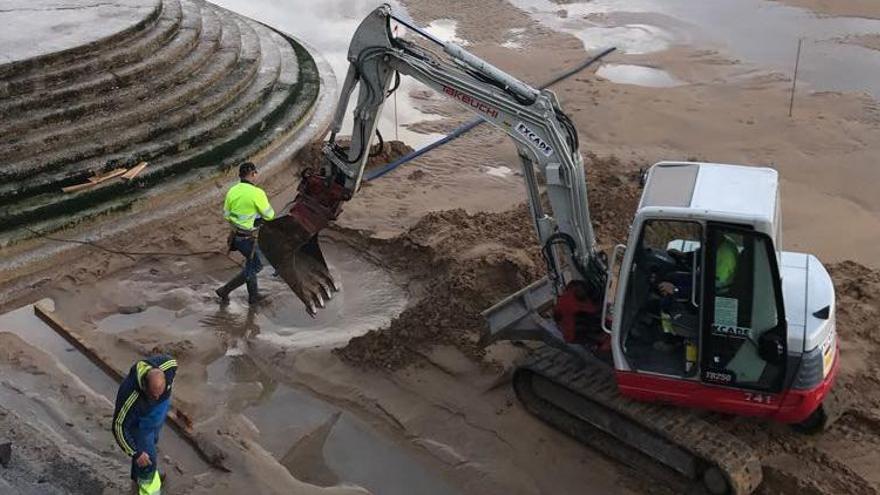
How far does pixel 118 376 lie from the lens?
780 cm

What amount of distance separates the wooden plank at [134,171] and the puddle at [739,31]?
31.1ft

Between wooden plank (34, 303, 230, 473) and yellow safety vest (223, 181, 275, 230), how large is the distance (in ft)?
5.68

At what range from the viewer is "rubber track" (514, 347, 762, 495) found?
612cm

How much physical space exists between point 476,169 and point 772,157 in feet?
13.4

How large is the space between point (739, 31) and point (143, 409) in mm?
15709

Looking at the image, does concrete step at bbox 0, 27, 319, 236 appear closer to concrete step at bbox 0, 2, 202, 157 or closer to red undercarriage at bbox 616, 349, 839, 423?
concrete step at bbox 0, 2, 202, 157

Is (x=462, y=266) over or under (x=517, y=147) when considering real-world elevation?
under

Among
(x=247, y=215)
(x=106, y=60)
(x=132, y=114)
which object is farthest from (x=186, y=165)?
(x=247, y=215)

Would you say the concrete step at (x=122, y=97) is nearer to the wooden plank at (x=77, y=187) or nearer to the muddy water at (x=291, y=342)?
the wooden plank at (x=77, y=187)

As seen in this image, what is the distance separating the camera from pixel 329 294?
864 centimetres

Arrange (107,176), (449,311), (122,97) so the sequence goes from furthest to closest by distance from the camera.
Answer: (122,97) → (107,176) → (449,311)

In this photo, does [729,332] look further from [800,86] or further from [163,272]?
[800,86]

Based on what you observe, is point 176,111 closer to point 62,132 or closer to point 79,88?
point 79,88

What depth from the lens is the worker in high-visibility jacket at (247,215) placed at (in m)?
8.52
